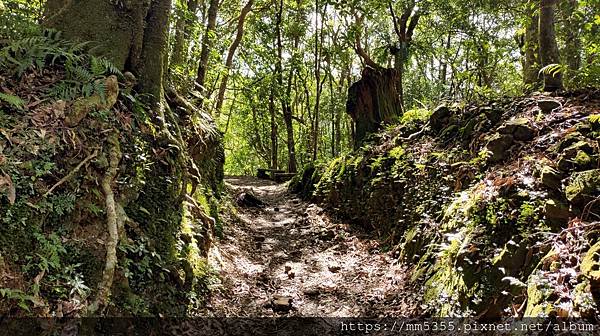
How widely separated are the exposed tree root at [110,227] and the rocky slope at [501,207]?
3606 mm

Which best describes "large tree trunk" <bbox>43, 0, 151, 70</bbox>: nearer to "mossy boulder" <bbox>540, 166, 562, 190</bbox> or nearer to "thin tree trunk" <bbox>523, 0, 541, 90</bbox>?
"mossy boulder" <bbox>540, 166, 562, 190</bbox>

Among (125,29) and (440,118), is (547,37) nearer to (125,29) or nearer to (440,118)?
(440,118)

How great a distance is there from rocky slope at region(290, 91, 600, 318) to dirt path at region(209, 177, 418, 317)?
46cm

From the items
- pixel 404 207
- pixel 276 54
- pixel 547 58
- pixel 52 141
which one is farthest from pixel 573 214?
pixel 276 54

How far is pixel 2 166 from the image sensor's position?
334 centimetres

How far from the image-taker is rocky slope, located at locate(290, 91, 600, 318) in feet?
11.7

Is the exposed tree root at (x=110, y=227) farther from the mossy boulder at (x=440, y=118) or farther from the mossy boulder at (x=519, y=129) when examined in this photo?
the mossy boulder at (x=440, y=118)

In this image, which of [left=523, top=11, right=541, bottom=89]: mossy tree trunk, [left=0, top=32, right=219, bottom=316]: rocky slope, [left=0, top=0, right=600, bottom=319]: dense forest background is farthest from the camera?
[left=523, top=11, right=541, bottom=89]: mossy tree trunk

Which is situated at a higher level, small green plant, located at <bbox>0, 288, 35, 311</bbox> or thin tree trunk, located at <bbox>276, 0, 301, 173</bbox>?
thin tree trunk, located at <bbox>276, 0, 301, 173</bbox>

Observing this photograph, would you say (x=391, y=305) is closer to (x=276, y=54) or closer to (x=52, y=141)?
(x=52, y=141)

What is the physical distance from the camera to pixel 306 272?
6.70 meters

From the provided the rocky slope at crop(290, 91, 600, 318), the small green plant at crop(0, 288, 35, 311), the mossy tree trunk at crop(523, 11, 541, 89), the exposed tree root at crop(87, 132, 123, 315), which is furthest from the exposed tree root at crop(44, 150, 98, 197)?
the mossy tree trunk at crop(523, 11, 541, 89)

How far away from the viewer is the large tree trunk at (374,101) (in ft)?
36.0

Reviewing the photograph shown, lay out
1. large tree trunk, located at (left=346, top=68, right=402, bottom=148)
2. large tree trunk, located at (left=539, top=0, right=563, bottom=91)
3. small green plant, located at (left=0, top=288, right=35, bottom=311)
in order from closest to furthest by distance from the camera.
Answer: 1. small green plant, located at (left=0, top=288, right=35, bottom=311)
2. large tree trunk, located at (left=539, top=0, right=563, bottom=91)
3. large tree trunk, located at (left=346, top=68, right=402, bottom=148)
